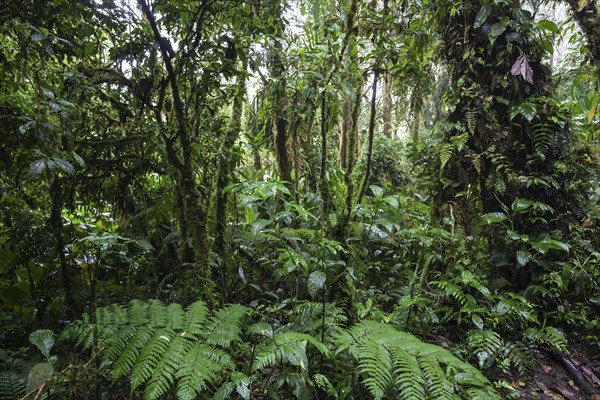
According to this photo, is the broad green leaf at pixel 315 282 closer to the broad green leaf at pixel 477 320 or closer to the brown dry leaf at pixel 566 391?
the broad green leaf at pixel 477 320

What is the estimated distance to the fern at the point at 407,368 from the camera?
5.72 ft

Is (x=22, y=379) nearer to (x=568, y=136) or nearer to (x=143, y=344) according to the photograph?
(x=143, y=344)

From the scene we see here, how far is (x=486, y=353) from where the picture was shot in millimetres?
2369

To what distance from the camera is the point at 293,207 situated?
2.51 meters

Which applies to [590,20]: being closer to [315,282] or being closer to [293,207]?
[293,207]

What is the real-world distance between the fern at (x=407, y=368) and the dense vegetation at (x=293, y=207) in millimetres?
16

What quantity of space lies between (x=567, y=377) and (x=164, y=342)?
2711 mm

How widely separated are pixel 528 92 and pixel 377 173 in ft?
13.8

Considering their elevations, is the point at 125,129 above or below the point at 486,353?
above

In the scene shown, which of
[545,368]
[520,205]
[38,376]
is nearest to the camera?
[38,376]

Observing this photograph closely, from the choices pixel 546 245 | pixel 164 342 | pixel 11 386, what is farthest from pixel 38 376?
pixel 546 245

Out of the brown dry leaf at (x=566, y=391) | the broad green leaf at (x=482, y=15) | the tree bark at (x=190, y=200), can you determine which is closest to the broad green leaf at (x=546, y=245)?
the brown dry leaf at (x=566, y=391)

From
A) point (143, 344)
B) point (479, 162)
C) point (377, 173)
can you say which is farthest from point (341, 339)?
point (377, 173)

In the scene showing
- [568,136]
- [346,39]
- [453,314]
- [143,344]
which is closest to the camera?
[143,344]
